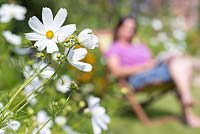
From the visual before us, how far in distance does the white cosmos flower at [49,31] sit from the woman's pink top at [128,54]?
3374 mm

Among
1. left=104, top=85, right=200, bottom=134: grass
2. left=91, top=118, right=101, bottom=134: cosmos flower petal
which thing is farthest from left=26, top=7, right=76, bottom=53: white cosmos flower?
left=104, top=85, right=200, bottom=134: grass

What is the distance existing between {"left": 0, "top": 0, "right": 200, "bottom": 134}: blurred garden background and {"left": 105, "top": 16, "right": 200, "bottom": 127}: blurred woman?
13cm

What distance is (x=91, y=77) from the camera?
4.44 metres

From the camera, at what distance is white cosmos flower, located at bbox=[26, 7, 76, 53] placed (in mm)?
1055

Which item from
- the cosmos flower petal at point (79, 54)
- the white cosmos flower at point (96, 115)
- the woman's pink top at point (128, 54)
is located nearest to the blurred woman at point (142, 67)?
the woman's pink top at point (128, 54)

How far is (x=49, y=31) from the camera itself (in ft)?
3.50

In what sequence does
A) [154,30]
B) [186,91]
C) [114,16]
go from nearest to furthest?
[186,91] → [114,16] → [154,30]

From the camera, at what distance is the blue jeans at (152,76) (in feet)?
14.6

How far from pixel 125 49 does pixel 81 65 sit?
3.52 m

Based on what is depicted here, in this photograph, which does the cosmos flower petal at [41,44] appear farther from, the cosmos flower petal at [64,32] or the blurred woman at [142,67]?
the blurred woman at [142,67]

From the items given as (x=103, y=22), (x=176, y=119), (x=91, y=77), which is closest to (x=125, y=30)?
(x=91, y=77)

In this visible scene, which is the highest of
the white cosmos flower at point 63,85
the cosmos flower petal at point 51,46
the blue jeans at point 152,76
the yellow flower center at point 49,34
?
the yellow flower center at point 49,34

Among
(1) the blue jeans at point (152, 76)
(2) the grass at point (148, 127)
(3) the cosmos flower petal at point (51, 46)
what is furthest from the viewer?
(1) the blue jeans at point (152, 76)

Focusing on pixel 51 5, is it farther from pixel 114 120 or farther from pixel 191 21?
pixel 191 21
